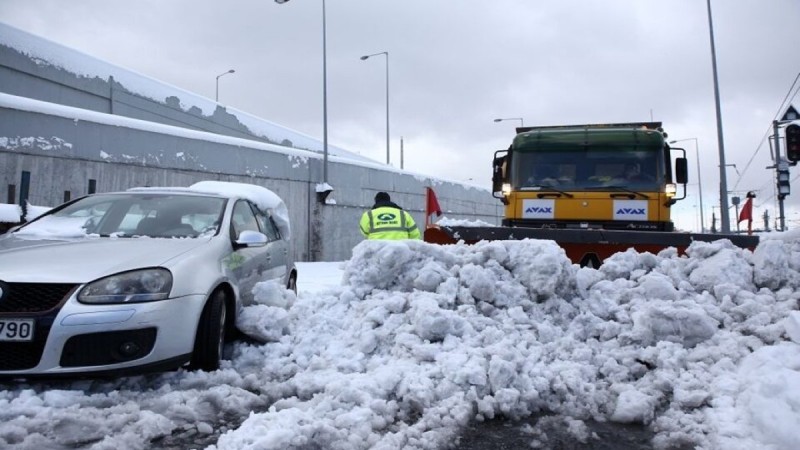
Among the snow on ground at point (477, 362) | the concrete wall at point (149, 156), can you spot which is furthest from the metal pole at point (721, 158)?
the snow on ground at point (477, 362)

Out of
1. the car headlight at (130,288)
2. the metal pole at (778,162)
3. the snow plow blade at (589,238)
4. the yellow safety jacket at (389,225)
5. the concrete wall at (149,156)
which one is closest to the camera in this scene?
the car headlight at (130,288)

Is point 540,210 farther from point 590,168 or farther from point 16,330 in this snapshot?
point 16,330

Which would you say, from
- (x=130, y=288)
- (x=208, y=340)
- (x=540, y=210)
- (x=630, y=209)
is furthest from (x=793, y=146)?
(x=130, y=288)

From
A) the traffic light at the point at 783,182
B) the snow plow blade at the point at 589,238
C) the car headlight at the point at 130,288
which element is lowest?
the car headlight at the point at 130,288

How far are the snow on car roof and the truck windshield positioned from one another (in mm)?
3664

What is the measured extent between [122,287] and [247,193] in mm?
2326

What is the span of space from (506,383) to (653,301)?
5.62ft

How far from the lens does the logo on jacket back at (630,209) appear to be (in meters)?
7.40

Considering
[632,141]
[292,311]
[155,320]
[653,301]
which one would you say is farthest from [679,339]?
[632,141]

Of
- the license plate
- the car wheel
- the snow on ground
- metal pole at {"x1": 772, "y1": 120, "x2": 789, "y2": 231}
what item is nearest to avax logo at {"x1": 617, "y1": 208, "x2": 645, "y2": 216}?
the snow on ground

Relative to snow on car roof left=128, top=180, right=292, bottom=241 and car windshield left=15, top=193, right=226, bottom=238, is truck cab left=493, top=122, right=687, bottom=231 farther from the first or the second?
car windshield left=15, top=193, right=226, bottom=238

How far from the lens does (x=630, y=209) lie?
7438mm

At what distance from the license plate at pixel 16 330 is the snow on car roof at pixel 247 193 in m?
2.09

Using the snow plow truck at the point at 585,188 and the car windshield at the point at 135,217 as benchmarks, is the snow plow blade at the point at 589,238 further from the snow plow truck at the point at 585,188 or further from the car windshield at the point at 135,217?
the car windshield at the point at 135,217
